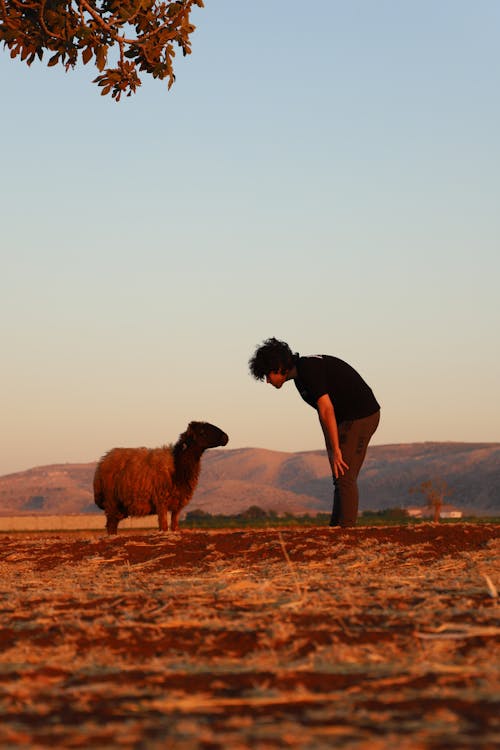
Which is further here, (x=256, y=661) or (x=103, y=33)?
(x=103, y=33)

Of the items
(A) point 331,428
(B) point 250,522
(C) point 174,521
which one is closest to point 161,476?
(C) point 174,521

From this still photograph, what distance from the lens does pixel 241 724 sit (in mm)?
3674

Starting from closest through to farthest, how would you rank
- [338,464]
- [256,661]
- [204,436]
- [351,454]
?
[256,661] → [338,464] → [351,454] → [204,436]

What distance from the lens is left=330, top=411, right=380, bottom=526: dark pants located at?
1250cm

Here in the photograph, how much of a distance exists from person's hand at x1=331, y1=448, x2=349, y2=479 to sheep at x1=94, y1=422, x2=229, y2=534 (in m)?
6.26

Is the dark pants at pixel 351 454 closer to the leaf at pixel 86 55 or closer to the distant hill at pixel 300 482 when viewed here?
the leaf at pixel 86 55

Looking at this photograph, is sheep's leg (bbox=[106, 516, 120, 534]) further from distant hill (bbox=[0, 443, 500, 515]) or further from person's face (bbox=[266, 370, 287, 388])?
distant hill (bbox=[0, 443, 500, 515])

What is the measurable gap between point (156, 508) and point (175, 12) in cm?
835

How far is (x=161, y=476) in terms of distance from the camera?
60.4ft

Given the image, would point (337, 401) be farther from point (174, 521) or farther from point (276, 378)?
point (174, 521)

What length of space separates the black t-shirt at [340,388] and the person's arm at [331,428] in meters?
0.21

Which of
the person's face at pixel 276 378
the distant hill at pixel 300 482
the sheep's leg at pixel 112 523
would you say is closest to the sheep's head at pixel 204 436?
the sheep's leg at pixel 112 523

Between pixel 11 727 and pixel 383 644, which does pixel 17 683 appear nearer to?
pixel 11 727

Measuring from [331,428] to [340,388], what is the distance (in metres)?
0.73
